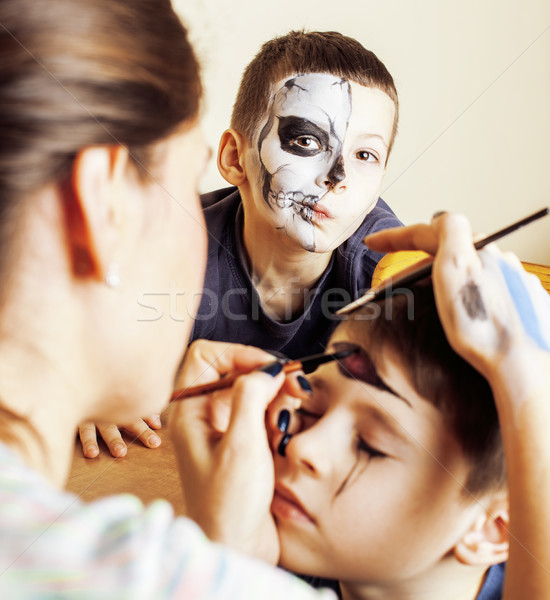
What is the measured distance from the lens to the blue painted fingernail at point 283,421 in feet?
1.72

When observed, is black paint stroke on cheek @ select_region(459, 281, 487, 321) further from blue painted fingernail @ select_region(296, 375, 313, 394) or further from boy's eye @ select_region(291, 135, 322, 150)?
boy's eye @ select_region(291, 135, 322, 150)

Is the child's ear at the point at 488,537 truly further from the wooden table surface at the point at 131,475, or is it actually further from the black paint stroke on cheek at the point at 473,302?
the wooden table surface at the point at 131,475

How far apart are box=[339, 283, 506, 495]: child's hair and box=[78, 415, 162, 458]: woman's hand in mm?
363

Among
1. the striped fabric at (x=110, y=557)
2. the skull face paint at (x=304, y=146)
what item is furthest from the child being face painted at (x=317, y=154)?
the striped fabric at (x=110, y=557)

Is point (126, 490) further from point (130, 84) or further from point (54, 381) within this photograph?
point (130, 84)

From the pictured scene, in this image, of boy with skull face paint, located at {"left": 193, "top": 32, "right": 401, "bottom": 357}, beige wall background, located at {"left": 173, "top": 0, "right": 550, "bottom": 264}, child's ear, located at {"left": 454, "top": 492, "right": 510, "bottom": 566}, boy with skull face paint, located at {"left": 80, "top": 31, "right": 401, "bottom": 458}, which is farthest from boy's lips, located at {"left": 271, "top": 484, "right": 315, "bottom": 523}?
beige wall background, located at {"left": 173, "top": 0, "right": 550, "bottom": 264}

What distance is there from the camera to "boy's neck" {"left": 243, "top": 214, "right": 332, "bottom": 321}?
991 millimetres

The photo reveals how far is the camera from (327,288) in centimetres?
104

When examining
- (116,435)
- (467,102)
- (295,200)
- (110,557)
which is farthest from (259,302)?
(467,102)

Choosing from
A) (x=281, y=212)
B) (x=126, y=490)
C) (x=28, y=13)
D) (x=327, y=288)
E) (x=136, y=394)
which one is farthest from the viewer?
(x=327, y=288)

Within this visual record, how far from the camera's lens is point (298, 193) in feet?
3.00

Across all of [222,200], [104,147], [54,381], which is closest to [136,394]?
[54,381]

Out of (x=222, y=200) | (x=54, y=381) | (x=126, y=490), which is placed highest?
(x=54, y=381)

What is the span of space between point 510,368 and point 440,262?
0.08 m
